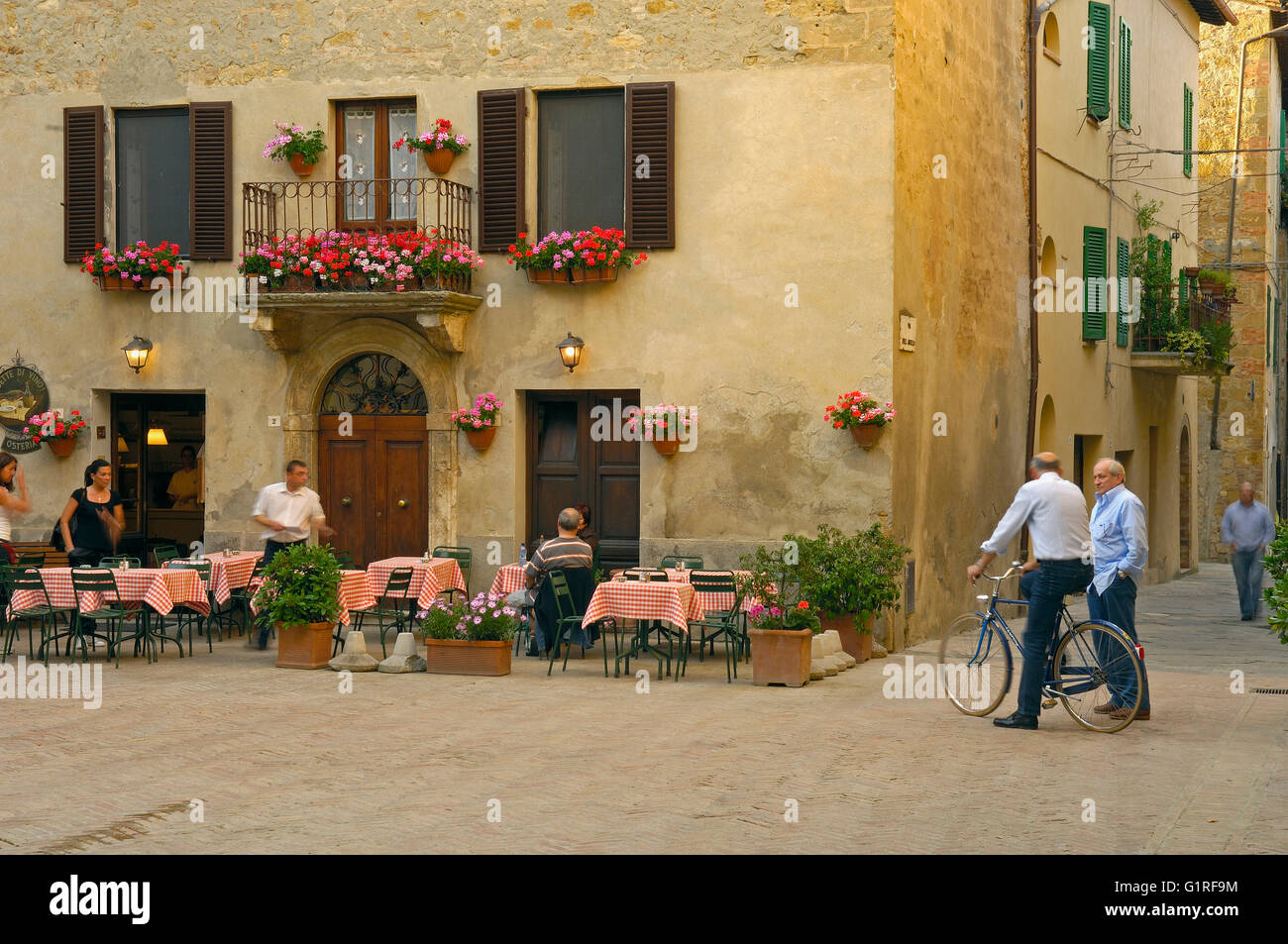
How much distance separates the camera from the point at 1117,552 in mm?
10211

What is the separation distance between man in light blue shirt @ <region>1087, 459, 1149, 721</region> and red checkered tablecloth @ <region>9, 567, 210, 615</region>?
749cm

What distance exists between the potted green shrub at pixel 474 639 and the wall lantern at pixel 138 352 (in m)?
5.67

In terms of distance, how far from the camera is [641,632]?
1312cm

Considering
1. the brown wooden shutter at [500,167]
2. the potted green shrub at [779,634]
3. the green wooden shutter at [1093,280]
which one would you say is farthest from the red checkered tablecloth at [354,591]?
the green wooden shutter at [1093,280]

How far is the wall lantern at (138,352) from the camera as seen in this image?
53.9ft

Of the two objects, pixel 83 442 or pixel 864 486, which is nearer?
pixel 864 486

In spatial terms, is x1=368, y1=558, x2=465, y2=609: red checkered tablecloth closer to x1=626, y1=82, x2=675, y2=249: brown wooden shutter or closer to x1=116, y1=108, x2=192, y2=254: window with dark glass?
x1=626, y1=82, x2=675, y2=249: brown wooden shutter

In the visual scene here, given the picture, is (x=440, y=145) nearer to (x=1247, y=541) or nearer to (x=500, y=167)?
(x=500, y=167)

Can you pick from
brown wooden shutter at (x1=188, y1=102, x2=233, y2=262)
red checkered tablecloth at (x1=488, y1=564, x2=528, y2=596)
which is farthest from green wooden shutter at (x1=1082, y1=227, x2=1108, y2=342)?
brown wooden shutter at (x1=188, y1=102, x2=233, y2=262)

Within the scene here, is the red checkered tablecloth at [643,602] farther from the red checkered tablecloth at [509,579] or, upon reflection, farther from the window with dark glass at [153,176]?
the window with dark glass at [153,176]

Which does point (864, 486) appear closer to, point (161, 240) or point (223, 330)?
point (223, 330)

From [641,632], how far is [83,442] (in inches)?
290

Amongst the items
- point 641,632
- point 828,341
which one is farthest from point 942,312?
point 641,632

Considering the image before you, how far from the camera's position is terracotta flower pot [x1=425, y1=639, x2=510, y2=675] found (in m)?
12.5
